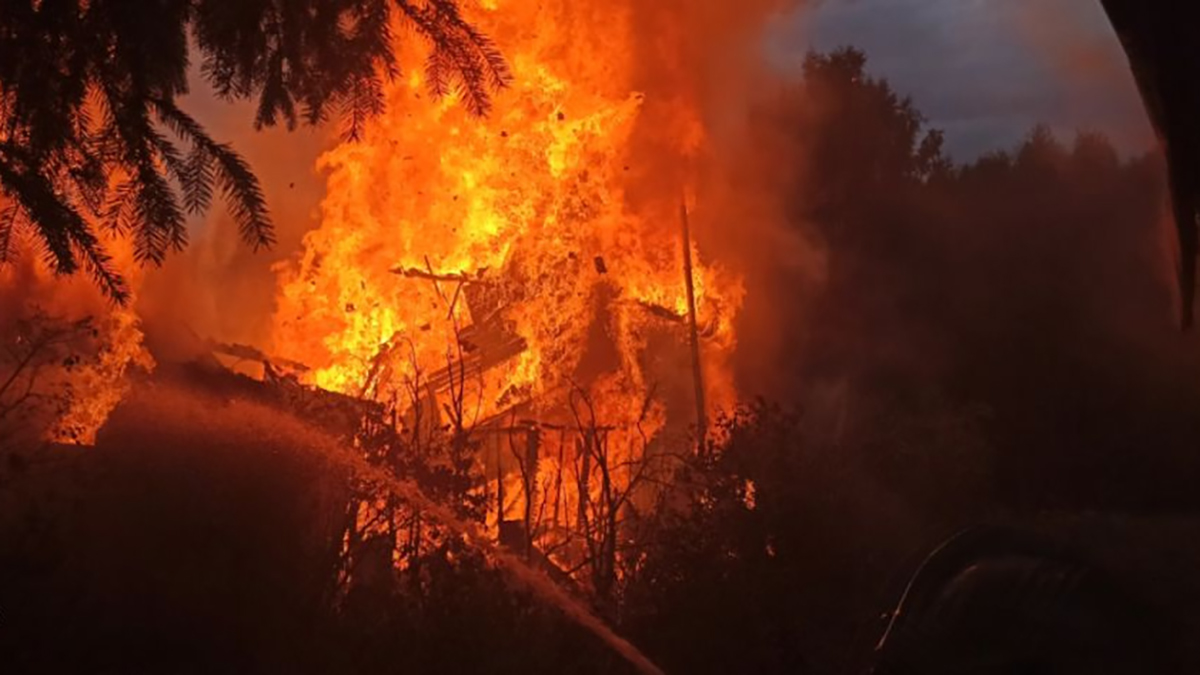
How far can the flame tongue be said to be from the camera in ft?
55.9

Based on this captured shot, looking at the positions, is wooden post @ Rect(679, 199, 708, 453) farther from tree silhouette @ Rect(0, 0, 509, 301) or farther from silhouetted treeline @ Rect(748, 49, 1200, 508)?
tree silhouette @ Rect(0, 0, 509, 301)

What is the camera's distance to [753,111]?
25.6 meters

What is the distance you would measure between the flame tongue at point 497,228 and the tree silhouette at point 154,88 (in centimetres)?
1281

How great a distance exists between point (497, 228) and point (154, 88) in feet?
46.1

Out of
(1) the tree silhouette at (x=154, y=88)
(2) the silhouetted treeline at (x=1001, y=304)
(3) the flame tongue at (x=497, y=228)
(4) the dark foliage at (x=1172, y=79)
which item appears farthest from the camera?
(2) the silhouetted treeline at (x=1001, y=304)

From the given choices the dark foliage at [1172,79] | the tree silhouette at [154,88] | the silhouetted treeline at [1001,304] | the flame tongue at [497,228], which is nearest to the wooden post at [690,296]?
the flame tongue at [497,228]

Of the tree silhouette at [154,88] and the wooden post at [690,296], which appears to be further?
the wooden post at [690,296]

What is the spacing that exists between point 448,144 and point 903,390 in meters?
9.75

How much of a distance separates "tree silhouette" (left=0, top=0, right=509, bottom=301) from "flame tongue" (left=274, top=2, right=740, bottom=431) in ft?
42.0

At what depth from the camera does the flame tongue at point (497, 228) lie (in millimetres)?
17031

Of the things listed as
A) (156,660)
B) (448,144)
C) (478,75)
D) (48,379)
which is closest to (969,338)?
(448,144)

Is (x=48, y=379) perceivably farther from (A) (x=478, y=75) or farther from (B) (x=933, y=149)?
(B) (x=933, y=149)

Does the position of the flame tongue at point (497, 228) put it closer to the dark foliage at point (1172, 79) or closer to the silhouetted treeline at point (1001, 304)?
the silhouetted treeline at point (1001, 304)

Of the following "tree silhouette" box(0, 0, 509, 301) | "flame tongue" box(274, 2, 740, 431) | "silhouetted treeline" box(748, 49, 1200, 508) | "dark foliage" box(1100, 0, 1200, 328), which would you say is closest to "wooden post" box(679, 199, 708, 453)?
"flame tongue" box(274, 2, 740, 431)
